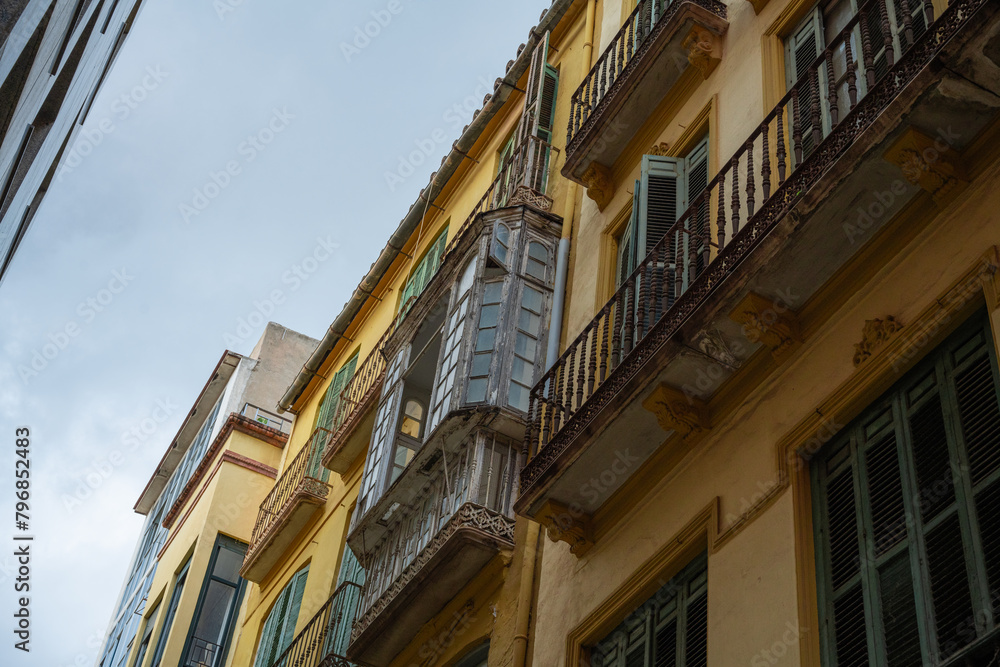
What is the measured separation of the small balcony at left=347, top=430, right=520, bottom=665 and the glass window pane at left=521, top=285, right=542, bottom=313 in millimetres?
1692

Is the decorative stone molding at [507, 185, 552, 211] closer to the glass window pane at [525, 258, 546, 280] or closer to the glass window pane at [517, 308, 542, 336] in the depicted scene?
the glass window pane at [525, 258, 546, 280]

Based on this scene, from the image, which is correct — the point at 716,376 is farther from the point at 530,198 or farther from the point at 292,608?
the point at 292,608

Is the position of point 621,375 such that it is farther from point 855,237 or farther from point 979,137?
point 979,137

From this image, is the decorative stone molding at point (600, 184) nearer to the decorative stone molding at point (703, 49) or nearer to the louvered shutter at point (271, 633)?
the decorative stone molding at point (703, 49)

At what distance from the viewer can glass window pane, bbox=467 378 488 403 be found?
11078 mm

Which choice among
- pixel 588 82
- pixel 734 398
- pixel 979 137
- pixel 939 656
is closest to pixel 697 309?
pixel 734 398

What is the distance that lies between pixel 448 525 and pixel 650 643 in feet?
9.91

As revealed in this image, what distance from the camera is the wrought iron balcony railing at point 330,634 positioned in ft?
42.3

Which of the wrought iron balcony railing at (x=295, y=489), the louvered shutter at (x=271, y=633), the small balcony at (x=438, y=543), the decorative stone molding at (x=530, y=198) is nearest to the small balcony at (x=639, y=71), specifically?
the decorative stone molding at (x=530, y=198)

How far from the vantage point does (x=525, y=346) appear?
11.7 meters

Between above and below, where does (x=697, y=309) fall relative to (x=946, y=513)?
above

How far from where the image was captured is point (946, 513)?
5766mm

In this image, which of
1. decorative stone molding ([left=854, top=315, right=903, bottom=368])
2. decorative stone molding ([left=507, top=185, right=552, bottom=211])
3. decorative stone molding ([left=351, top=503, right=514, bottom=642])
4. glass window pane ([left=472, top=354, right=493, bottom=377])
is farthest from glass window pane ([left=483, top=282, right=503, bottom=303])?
decorative stone molding ([left=854, top=315, right=903, bottom=368])

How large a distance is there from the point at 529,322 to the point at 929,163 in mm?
5801
